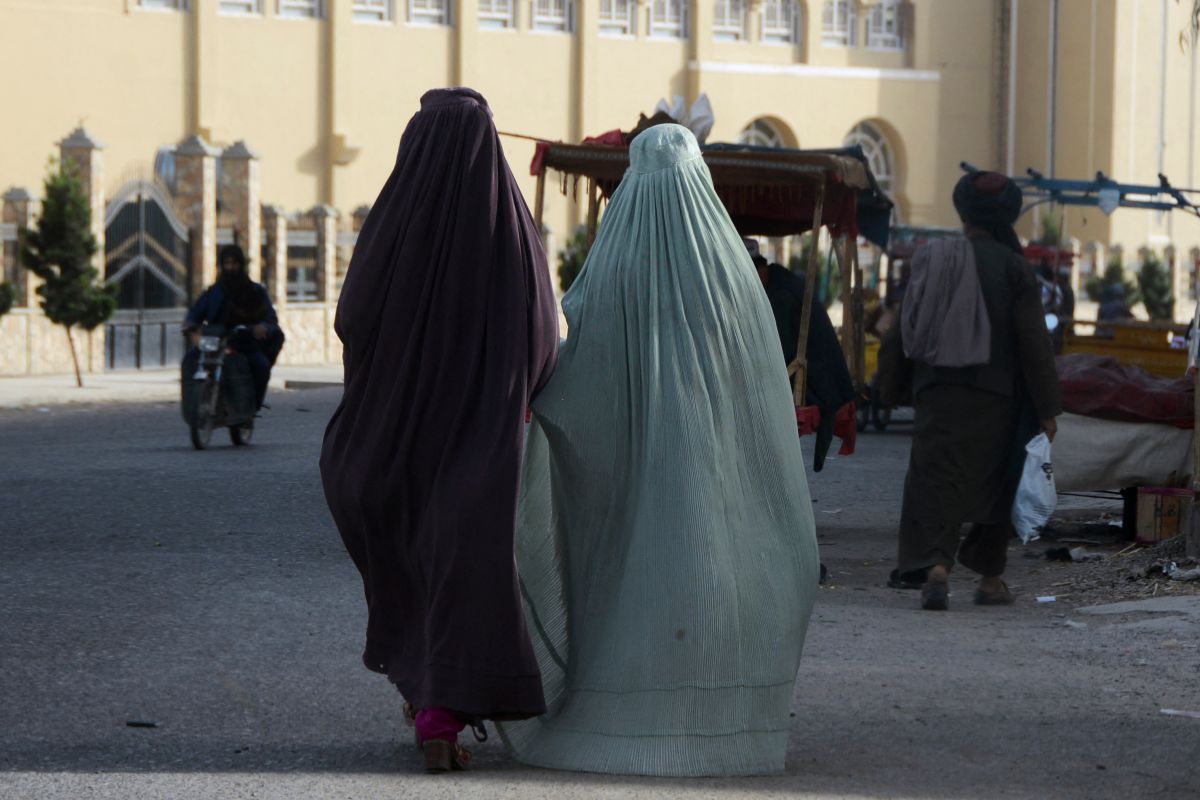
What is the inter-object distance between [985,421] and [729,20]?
3432 centimetres

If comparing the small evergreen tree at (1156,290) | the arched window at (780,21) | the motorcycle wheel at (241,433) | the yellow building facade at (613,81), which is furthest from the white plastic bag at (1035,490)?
the arched window at (780,21)

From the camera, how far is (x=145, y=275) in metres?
25.5

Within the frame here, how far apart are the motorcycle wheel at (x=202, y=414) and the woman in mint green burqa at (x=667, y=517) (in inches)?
361

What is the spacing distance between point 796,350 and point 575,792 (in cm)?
464

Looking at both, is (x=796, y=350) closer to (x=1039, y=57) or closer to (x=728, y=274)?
(x=728, y=274)

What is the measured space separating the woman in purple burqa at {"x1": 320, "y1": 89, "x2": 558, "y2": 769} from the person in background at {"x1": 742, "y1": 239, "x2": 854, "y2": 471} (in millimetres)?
4050

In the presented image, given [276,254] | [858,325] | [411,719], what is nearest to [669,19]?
[276,254]

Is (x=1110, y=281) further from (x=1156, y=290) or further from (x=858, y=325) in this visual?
(x=858, y=325)

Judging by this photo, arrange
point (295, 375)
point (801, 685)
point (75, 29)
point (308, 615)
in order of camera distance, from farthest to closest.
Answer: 1. point (75, 29)
2. point (295, 375)
3. point (308, 615)
4. point (801, 685)

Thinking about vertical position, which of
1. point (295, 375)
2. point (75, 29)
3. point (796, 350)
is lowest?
point (295, 375)

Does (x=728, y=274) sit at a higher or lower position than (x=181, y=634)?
higher

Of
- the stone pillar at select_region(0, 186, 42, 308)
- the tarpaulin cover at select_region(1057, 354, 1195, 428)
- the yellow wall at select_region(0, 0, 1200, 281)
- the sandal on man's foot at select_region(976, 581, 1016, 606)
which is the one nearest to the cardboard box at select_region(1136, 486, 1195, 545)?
the tarpaulin cover at select_region(1057, 354, 1195, 428)

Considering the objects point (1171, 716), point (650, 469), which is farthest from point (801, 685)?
point (650, 469)

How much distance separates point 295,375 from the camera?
24266 mm
